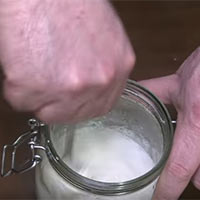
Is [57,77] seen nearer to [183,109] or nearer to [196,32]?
[183,109]

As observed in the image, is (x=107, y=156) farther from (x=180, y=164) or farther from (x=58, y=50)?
(x=58, y=50)

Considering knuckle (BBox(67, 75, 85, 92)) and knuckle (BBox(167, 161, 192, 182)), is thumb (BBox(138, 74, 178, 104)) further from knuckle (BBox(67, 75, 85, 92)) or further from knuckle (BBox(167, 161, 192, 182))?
knuckle (BBox(67, 75, 85, 92))

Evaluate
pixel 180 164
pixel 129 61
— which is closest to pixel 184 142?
pixel 180 164

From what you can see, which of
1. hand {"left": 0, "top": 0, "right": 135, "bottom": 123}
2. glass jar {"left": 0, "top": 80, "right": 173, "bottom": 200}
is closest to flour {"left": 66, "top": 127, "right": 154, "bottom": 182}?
glass jar {"left": 0, "top": 80, "right": 173, "bottom": 200}

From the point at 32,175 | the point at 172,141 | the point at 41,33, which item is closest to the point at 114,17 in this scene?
the point at 41,33

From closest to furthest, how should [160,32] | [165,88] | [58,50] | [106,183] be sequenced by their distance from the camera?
1. [58,50]
2. [106,183]
3. [165,88]
4. [160,32]

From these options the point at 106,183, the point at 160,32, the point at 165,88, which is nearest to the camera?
the point at 106,183
